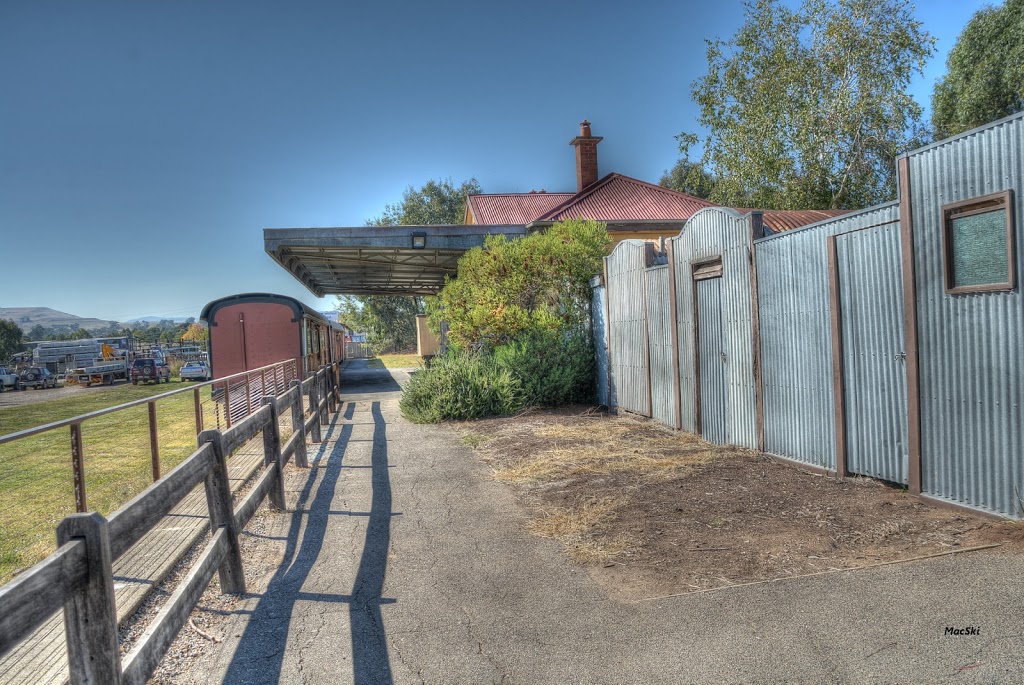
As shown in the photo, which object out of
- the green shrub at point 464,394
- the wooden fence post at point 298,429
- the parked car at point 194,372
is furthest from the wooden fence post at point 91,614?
the parked car at point 194,372

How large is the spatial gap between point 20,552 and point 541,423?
7972 mm

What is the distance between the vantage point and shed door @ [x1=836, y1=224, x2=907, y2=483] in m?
5.89

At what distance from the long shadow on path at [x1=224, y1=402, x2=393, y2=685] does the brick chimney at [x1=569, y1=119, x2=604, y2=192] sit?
20.5m

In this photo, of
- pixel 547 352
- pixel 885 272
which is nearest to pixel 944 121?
pixel 547 352

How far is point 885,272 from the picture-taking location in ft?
19.6

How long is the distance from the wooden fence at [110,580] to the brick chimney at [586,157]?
22.4 m

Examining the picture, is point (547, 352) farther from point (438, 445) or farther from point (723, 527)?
point (723, 527)

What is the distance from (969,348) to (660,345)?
Answer: 544 centimetres

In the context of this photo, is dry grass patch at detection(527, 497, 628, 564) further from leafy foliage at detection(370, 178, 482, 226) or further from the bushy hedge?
leafy foliage at detection(370, 178, 482, 226)

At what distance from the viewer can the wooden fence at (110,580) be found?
2.22 m

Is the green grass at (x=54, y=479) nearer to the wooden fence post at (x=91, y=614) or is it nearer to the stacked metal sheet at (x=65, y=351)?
the wooden fence post at (x=91, y=614)

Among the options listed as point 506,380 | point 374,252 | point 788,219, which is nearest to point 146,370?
point 374,252

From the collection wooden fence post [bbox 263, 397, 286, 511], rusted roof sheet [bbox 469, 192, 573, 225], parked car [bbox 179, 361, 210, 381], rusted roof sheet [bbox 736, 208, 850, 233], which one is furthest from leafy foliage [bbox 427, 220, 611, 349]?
parked car [bbox 179, 361, 210, 381]

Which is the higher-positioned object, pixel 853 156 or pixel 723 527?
pixel 853 156
